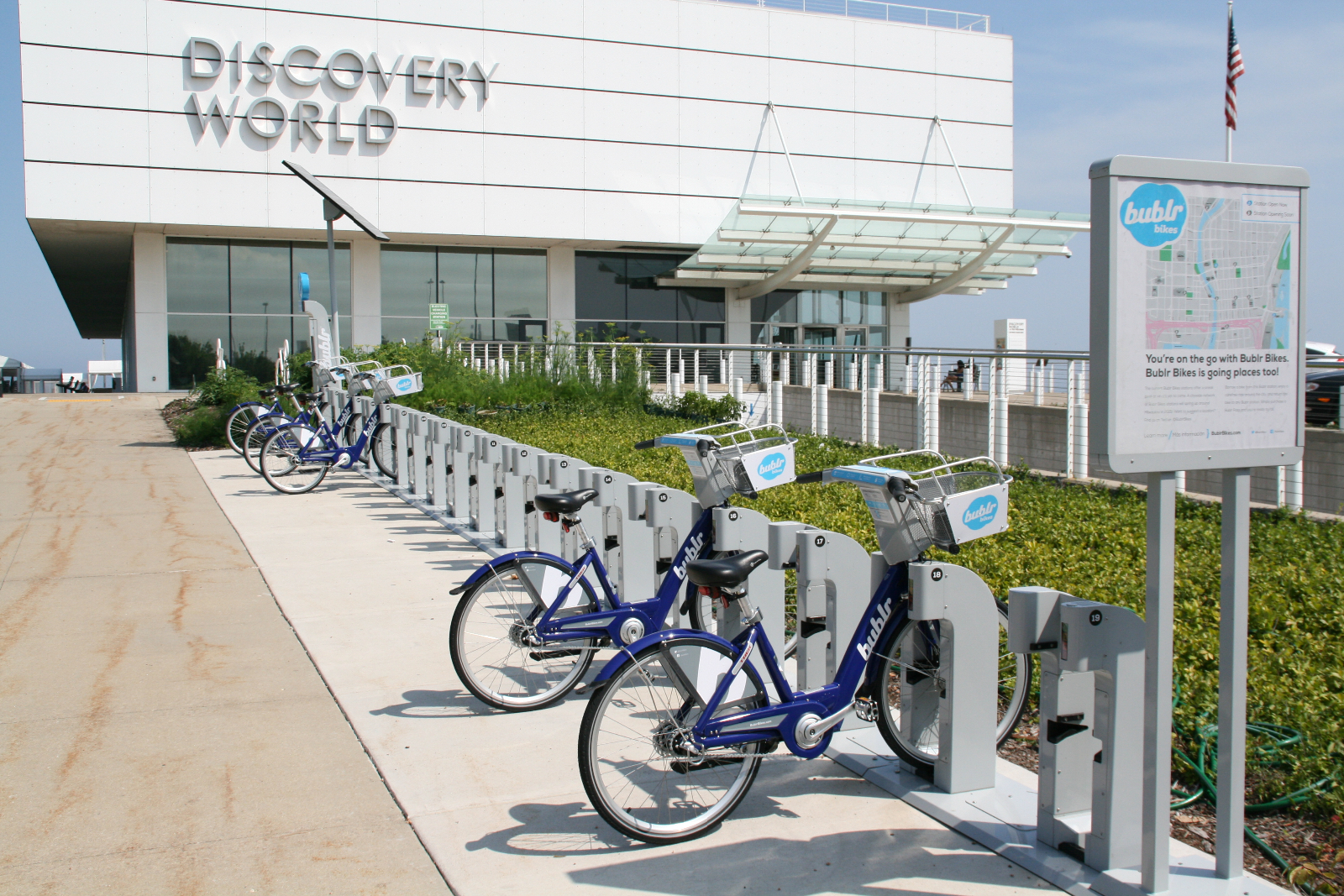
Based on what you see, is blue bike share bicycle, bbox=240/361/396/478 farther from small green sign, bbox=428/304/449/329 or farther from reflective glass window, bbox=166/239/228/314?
reflective glass window, bbox=166/239/228/314

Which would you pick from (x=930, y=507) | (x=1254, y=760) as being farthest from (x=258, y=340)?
(x=1254, y=760)

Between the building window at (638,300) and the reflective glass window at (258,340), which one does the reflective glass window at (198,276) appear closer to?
the reflective glass window at (258,340)

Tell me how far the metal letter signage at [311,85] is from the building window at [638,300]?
7.06m

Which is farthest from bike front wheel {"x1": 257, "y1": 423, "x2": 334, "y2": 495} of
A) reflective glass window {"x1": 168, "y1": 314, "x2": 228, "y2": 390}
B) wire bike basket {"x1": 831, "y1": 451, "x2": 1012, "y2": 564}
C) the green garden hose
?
reflective glass window {"x1": 168, "y1": 314, "x2": 228, "y2": 390}

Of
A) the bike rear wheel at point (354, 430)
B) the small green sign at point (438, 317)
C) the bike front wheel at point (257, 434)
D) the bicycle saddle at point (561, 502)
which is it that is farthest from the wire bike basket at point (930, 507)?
the small green sign at point (438, 317)

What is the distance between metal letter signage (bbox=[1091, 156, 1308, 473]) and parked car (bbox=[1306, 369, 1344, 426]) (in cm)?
821

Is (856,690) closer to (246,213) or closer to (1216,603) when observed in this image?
(1216,603)

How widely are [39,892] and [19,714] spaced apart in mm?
1907

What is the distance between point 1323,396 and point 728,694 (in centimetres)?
1432

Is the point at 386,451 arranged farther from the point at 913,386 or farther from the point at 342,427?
the point at 913,386

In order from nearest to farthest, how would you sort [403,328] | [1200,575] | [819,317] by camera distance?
1. [1200,575]
2. [403,328]
3. [819,317]

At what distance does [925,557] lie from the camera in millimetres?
3846

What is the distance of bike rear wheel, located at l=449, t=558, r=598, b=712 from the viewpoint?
4.85 meters

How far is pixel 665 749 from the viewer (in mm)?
3590
